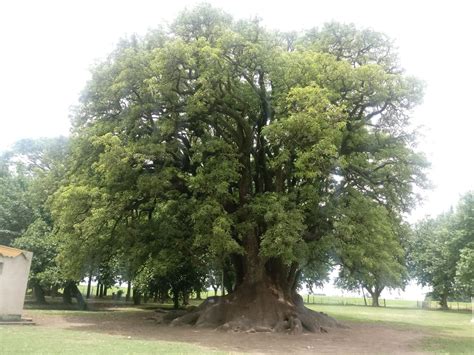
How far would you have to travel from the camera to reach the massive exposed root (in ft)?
68.7

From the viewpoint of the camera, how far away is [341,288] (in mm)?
78438

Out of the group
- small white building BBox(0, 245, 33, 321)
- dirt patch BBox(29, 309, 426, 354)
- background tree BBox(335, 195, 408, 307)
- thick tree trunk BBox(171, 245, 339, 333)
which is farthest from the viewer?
thick tree trunk BBox(171, 245, 339, 333)

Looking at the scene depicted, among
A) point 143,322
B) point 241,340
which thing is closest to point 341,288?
point 143,322

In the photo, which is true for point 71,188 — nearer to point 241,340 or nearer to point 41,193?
point 41,193

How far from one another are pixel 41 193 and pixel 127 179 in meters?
9.23

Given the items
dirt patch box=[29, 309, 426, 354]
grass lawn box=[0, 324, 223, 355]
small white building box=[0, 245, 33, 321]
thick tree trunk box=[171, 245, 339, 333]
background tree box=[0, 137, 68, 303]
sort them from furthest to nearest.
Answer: background tree box=[0, 137, 68, 303] → thick tree trunk box=[171, 245, 339, 333] → small white building box=[0, 245, 33, 321] → dirt patch box=[29, 309, 426, 354] → grass lawn box=[0, 324, 223, 355]

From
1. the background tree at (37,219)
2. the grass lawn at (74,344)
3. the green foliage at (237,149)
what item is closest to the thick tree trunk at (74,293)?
the background tree at (37,219)

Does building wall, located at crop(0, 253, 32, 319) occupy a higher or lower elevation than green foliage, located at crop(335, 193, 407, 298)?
lower

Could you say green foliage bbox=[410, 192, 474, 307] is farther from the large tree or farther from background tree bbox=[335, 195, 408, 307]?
the large tree

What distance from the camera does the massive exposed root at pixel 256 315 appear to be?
2095 cm

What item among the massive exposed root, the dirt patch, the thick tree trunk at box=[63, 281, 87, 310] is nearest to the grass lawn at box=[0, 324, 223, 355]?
the dirt patch

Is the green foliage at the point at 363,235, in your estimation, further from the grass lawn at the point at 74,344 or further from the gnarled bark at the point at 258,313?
the grass lawn at the point at 74,344

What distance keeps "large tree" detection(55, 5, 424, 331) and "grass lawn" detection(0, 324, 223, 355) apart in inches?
184

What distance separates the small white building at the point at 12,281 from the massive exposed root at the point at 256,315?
7.48 meters
